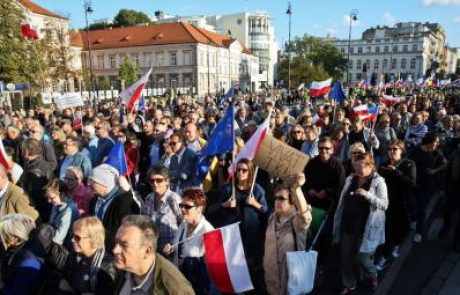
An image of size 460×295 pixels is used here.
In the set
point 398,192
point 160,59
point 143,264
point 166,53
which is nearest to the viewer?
point 143,264

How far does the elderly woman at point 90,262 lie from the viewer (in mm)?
2953

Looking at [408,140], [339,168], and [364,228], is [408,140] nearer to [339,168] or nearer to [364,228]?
[339,168]

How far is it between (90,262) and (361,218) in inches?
108

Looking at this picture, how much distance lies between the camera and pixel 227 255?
320cm

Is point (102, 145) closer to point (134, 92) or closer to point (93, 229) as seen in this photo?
point (134, 92)

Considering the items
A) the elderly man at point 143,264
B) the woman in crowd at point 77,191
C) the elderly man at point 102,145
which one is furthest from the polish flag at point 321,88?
the elderly man at point 143,264

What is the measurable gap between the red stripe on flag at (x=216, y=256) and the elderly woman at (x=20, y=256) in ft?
4.08

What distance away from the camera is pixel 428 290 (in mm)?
4559

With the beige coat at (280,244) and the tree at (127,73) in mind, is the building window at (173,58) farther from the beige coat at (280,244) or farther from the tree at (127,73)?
the beige coat at (280,244)

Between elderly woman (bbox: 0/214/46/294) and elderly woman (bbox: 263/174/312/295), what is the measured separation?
6.26ft

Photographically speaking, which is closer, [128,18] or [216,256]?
[216,256]

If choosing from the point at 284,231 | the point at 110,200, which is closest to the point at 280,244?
the point at 284,231

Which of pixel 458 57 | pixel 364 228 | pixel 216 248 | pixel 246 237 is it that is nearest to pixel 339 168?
pixel 364 228

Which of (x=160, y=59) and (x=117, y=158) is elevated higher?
(x=160, y=59)
